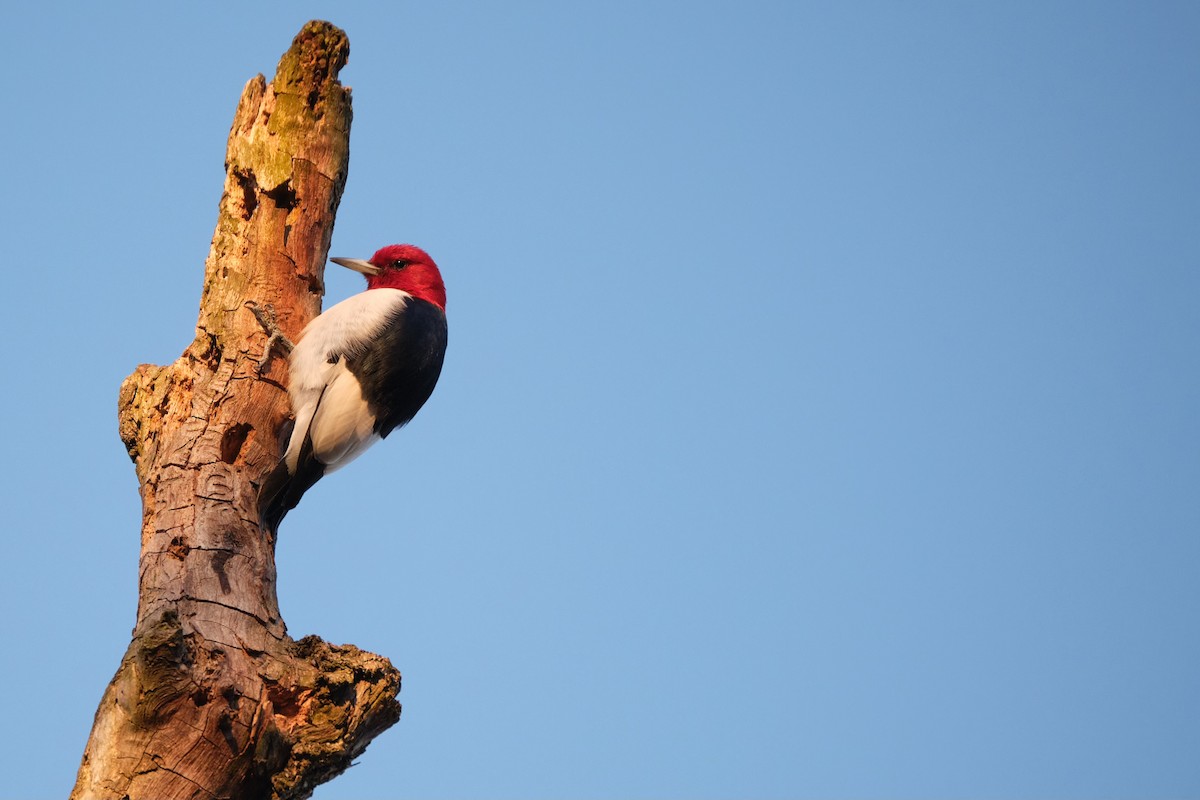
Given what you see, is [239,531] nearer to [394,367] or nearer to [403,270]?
[394,367]

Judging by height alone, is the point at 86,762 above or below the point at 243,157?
below

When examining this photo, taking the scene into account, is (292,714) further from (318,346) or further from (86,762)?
(318,346)

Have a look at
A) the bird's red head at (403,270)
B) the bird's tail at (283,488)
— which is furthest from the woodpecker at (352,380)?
the bird's red head at (403,270)

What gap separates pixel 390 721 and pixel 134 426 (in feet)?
4.33

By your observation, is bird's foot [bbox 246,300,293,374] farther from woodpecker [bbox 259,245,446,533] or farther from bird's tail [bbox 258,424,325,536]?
bird's tail [bbox 258,424,325,536]

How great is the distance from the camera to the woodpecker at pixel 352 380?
12.6 ft

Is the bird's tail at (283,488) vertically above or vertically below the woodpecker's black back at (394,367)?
below

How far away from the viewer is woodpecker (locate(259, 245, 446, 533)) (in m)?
3.84

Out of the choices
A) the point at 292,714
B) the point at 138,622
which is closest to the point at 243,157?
the point at 138,622

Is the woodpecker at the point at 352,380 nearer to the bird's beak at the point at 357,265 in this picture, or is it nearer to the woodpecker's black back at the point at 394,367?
the woodpecker's black back at the point at 394,367

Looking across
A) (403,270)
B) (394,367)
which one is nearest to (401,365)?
(394,367)

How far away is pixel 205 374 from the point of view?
3715 millimetres

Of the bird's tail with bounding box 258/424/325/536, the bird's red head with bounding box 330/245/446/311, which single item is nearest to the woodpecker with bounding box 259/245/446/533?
the bird's tail with bounding box 258/424/325/536

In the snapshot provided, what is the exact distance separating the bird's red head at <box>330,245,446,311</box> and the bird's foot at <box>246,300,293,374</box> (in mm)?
1182
